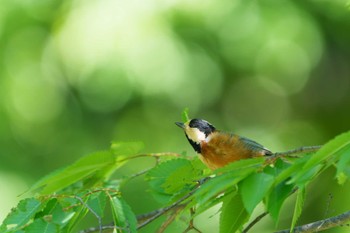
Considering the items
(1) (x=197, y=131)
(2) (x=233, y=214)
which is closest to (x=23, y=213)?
(2) (x=233, y=214)

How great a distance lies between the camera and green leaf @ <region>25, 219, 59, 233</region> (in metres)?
1.49

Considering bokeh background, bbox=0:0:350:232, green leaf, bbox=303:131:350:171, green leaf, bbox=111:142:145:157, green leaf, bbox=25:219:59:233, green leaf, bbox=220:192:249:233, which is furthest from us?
bokeh background, bbox=0:0:350:232

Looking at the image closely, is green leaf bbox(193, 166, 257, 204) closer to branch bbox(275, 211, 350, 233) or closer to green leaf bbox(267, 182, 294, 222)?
green leaf bbox(267, 182, 294, 222)

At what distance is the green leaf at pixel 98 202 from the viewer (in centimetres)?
153

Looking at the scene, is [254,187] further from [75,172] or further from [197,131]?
[197,131]

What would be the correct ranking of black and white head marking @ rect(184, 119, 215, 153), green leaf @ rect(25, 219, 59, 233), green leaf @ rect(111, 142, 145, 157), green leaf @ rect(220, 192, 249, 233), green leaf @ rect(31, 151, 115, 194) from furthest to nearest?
1. black and white head marking @ rect(184, 119, 215, 153)
2. green leaf @ rect(111, 142, 145, 157)
3. green leaf @ rect(31, 151, 115, 194)
4. green leaf @ rect(25, 219, 59, 233)
5. green leaf @ rect(220, 192, 249, 233)

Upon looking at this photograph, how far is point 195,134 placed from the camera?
2.08m

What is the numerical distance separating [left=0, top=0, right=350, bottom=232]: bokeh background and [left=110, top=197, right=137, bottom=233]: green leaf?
1.41m

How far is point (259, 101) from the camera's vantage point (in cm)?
361

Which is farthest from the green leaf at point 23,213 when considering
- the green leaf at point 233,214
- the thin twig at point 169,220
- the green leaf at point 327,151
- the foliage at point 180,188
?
the green leaf at point 327,151

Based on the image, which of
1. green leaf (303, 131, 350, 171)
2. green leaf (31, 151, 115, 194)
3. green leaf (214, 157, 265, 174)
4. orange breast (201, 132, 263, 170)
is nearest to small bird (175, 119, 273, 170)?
orange breast (201, 132, 263, 170)

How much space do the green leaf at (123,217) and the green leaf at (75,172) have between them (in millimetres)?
139

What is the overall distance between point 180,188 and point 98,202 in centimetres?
18

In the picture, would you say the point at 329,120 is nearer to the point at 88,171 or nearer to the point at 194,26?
the point at 194,26
